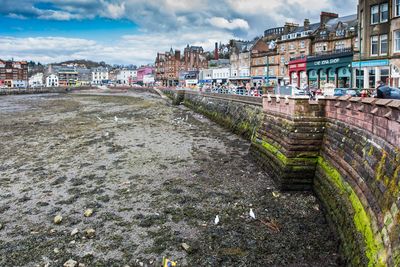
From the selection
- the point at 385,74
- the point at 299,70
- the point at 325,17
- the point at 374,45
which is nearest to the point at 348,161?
the point at 385,74

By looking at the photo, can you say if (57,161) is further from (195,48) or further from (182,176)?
(195,48)

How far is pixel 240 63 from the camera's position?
85438 millimetres

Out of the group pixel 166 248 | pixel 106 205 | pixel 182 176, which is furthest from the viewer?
pixel 182 176

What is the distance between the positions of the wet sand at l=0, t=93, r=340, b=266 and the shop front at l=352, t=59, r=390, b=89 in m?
17.2

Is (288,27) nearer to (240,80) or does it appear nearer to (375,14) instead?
(240,80)

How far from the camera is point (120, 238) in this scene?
10500 millimetres

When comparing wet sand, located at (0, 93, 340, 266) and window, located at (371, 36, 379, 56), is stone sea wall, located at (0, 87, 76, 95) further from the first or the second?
window, located at (371, 36, 379, 56)

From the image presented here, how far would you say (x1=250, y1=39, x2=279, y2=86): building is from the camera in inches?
2862

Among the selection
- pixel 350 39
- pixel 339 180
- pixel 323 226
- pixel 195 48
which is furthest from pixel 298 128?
pixel 195 48

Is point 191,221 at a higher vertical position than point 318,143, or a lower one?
lower

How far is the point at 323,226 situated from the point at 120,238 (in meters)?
6.13

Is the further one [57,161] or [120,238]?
[57,161]

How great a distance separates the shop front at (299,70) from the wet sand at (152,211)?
31954mm

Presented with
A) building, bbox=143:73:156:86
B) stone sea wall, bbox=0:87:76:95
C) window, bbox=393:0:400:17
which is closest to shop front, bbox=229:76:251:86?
window, bbox=393:0:400:17
